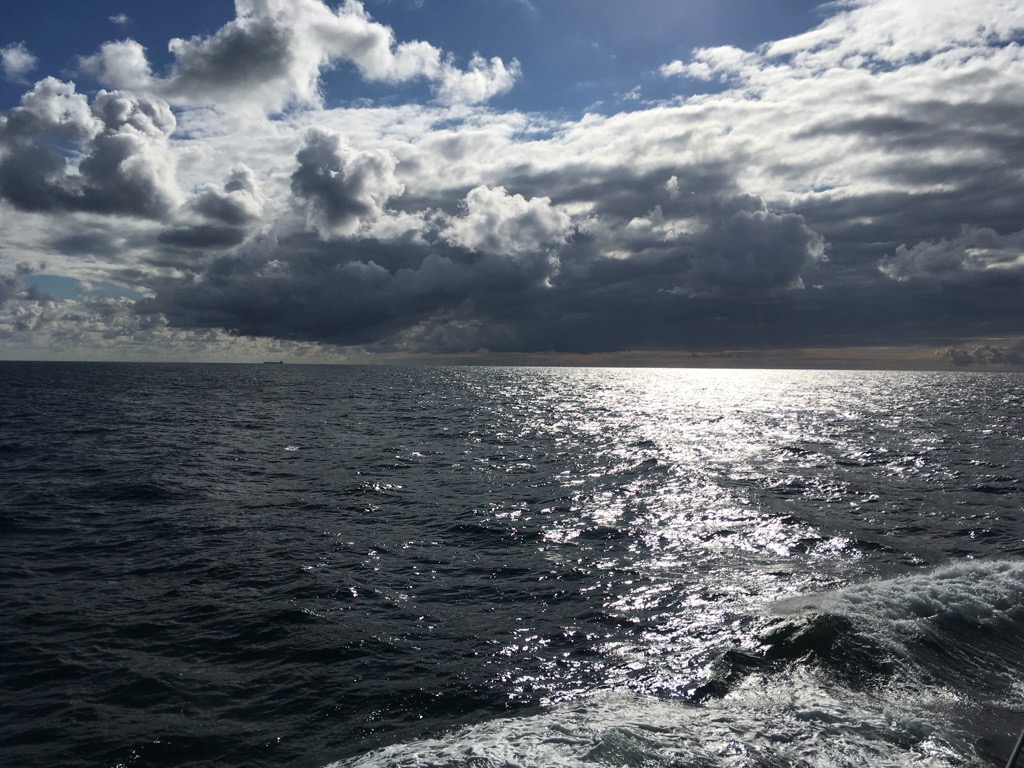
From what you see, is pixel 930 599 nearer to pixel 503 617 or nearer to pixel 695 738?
Answer: pixel 695 738

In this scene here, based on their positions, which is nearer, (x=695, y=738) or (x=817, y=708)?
(x=695, y=738)

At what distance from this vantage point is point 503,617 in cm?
1441

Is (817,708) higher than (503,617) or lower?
higher

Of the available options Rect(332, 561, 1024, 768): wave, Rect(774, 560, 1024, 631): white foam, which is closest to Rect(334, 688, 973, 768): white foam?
Rect(332, 561, 1024, 768): wave

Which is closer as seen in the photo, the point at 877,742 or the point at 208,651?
the point at 877,742

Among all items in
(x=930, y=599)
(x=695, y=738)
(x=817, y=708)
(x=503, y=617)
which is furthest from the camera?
(x=930, y=599)

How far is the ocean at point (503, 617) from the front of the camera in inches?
374

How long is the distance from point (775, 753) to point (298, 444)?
126 feet

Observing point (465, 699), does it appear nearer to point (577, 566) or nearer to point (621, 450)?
point (577, 566)

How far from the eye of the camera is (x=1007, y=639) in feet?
43.3

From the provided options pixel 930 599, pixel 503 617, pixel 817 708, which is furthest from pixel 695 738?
pixel 930 599

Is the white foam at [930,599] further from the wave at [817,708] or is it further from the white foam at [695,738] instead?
the white foam at [695,738]

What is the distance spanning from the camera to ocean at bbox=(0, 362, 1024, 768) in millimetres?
9492

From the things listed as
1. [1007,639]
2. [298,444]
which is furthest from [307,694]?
[298,444]
